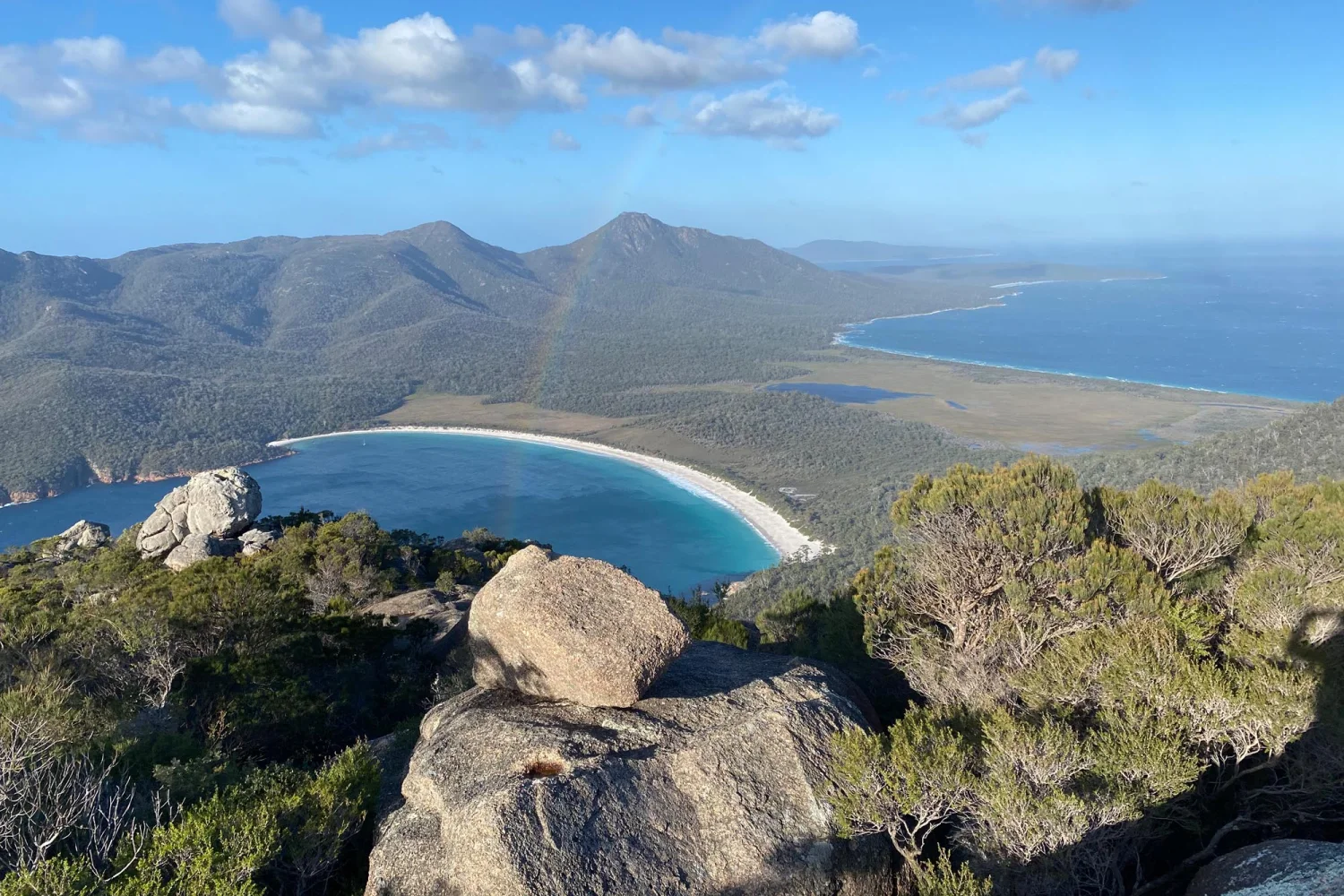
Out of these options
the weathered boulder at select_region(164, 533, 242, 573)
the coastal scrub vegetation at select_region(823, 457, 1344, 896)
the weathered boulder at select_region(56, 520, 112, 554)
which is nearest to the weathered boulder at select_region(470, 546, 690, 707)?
the coastal scrub vegetation at select_region(823, 457, 1344, 896)

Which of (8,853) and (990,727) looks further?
(990,727)

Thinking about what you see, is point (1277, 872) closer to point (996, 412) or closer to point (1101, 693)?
point (1101, 693)

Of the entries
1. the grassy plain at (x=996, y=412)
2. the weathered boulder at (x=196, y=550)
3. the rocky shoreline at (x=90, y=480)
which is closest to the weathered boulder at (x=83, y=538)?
the weathered boulder at (x=196, y=550)

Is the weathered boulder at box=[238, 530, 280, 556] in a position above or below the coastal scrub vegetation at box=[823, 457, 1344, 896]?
below

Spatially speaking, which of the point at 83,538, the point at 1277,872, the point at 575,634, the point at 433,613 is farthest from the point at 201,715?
the point at 83,538

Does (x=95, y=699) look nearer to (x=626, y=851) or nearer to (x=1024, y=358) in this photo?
(x=626, y=851)

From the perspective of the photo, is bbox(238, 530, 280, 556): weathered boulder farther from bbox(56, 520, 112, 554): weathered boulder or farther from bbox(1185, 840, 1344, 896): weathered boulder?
bbox(1185, 840, 1344, 896): weathered boulder

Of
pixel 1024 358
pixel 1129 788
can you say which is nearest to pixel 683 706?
pixel 1129 788
